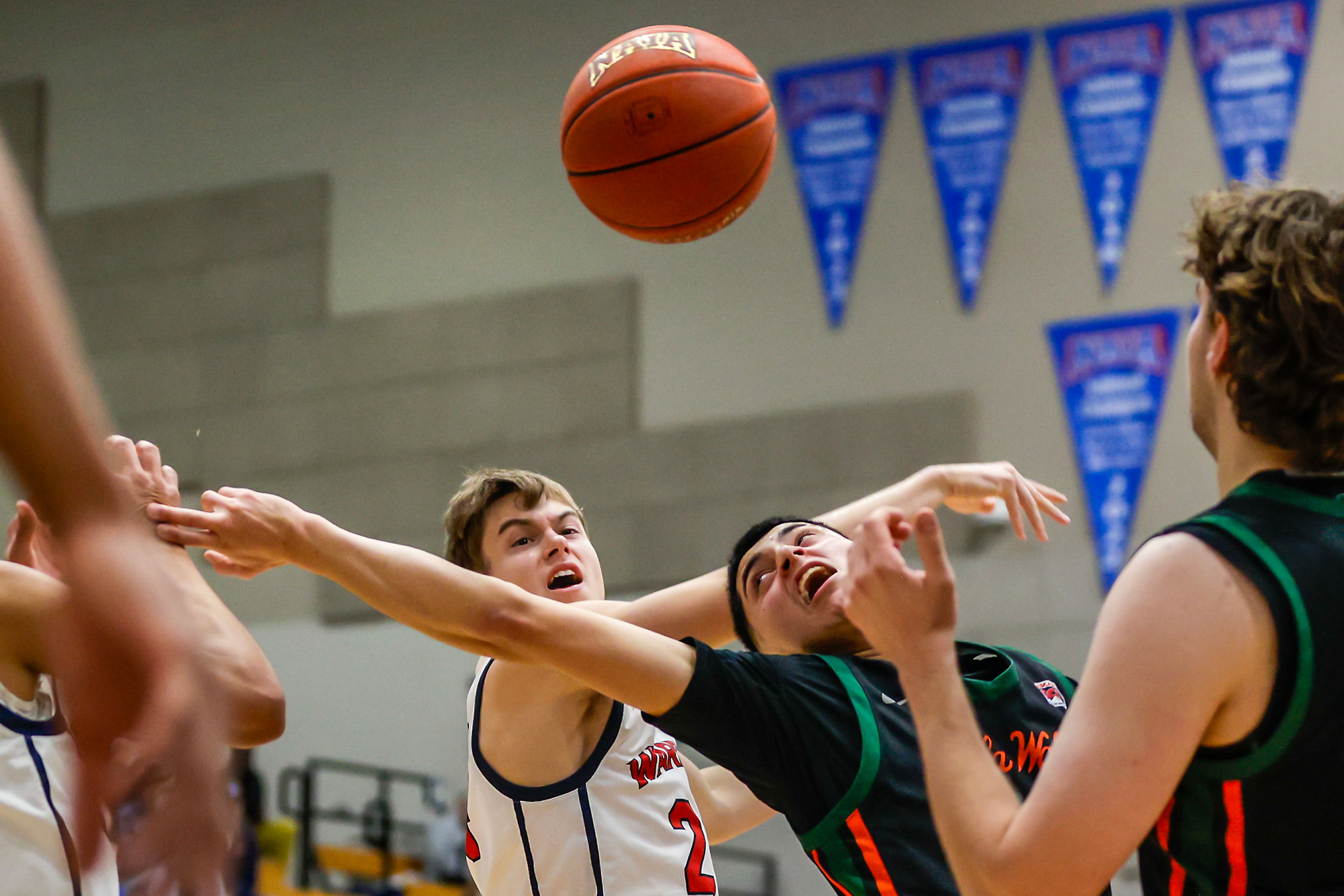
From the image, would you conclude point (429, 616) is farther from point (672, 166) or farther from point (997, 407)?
point (997, 407)

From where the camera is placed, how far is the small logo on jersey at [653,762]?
3.19 metres

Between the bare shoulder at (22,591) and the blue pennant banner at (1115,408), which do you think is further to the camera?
the blue pennant banner at (1115,408)

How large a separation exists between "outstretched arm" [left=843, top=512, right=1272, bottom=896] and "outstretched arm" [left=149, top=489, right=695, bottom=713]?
69cm

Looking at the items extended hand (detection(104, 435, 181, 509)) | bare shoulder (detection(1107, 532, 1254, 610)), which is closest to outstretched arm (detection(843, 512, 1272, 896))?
bare shoulder (detection(1107, 532, 1254, 610))

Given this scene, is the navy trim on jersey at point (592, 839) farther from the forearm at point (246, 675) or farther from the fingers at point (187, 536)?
the forearm at point (246, 675)

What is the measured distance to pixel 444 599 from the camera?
2.40 metres

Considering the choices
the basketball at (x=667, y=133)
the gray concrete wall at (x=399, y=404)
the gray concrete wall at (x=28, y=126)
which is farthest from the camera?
the gray concrete wall at (x=28, y=126)

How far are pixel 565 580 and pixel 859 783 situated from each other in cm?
135

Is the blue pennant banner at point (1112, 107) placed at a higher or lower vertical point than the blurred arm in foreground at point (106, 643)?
higher

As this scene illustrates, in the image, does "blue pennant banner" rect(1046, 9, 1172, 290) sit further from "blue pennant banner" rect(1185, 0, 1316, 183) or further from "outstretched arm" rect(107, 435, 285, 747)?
"outstretched arm" rect(107, 435, 285, 747)

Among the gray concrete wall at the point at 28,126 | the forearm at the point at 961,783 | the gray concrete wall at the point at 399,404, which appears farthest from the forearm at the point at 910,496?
the gray concrete wall at the point at 28,126

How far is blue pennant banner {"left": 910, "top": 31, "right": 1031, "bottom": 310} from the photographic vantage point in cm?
960

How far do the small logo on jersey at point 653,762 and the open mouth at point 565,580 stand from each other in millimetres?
495

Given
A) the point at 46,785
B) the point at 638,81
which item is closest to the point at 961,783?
the point at 46,785
